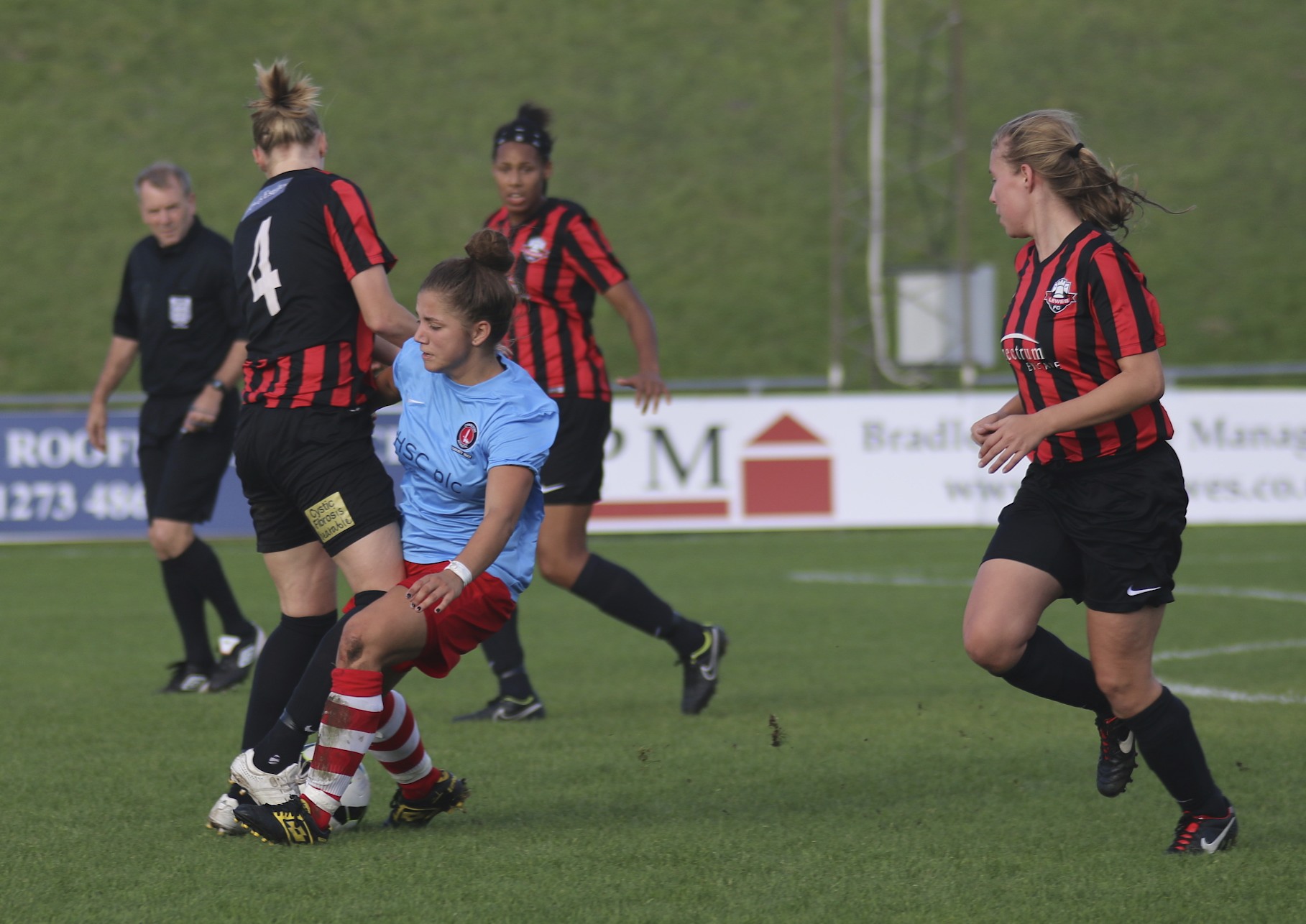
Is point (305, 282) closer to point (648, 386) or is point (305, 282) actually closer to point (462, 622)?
point (462, 622)

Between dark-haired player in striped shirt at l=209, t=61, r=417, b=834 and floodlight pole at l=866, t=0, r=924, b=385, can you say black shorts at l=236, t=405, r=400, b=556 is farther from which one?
floodlight pole at l=866, t=0, r=924, b=385

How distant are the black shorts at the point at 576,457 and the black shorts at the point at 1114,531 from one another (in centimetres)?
248

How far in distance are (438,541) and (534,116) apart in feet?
8.58

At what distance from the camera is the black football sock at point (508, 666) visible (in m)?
5.89

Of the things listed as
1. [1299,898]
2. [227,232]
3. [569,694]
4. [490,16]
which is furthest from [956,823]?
[490,16]

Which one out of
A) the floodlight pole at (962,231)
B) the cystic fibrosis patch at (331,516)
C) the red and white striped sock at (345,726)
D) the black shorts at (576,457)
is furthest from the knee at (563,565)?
the floodlight pole at (962,231)

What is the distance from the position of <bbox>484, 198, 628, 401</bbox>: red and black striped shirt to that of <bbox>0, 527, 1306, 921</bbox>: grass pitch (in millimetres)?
1302

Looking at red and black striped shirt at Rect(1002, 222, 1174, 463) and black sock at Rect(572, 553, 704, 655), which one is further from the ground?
red and black striped shirt at Rect(1002, 222, 1174, 463)

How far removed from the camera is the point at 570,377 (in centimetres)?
611

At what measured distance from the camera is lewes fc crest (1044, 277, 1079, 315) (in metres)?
3.70

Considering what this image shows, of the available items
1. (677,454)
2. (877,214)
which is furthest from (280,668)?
(877,214)

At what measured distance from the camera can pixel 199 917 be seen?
3.27 metres

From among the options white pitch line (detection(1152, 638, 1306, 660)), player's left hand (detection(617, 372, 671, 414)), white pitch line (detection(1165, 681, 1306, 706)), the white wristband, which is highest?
player's left hand (detection(617, 372, 671, 414))

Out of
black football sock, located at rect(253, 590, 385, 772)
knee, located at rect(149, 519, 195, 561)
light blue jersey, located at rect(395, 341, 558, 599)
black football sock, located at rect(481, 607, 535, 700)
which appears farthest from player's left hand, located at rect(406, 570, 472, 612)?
knee, located at rect(149, 519, 195, 561)
